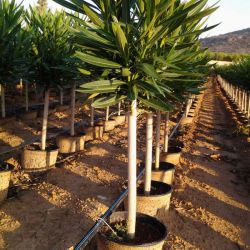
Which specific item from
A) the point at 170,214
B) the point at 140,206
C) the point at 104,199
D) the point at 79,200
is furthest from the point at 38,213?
the point at 170,214

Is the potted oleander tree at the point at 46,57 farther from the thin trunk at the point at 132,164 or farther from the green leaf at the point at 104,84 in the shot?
the green leaf at the point at 104,84

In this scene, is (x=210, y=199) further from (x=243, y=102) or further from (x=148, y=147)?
(x=243, y=102)

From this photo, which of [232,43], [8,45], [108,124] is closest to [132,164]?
[8,45]

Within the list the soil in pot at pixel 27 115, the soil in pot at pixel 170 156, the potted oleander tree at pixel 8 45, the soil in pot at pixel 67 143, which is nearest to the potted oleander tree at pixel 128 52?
the potted oleander tree at pixel 8 45

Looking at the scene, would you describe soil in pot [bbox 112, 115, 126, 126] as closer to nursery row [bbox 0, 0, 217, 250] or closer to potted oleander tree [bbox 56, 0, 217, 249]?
nursery row [bbox 0, 0, 217, 250]

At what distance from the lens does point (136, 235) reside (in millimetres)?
3910

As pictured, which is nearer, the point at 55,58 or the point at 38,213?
the point at 38,213

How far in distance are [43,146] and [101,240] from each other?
14.8ft

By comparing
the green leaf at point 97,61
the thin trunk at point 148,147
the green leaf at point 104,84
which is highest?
the green leaf at point 97,61

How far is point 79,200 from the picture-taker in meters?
5.91

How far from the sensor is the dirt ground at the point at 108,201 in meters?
4.75

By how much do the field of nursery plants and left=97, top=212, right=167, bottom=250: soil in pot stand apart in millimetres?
12

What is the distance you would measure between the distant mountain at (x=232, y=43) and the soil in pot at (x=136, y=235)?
116 meters

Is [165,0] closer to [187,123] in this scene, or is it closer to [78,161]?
[78,161]
